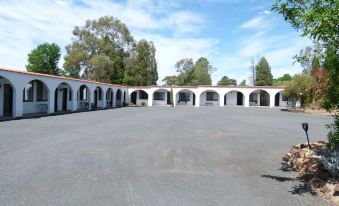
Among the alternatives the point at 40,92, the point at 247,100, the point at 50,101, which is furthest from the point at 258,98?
the point at 40,92

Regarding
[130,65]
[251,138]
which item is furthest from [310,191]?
[130,65]

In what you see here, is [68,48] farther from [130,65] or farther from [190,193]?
[190,193]

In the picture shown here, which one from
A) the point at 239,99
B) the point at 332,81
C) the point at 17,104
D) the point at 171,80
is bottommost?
the point at 17,104

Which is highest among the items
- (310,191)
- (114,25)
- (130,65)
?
(114,25)

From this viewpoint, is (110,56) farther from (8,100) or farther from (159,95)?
(8,100)

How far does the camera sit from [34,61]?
203ft

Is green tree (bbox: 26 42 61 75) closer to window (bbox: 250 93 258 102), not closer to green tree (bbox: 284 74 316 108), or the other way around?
window (bbox: 250 93 258 102)

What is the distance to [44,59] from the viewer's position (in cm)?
6266

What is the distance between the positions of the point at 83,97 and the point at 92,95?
61.3 inches

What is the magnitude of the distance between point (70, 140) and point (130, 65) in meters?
45.0

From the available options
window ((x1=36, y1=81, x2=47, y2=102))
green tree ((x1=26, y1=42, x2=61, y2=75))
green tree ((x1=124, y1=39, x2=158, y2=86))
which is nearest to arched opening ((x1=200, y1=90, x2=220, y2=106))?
green tree ((x1=124, y1=39, x2=158, y2=86))

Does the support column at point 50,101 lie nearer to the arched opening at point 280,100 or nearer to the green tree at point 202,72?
the arched opening at point 280,100

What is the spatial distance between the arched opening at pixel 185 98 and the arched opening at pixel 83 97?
58.6 feet

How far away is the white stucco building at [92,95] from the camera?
1958 centimetres
